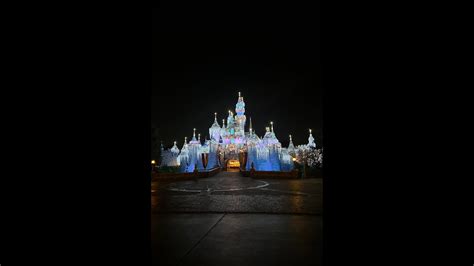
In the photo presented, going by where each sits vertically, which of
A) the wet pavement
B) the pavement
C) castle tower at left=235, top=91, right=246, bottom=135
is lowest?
the wet pavement

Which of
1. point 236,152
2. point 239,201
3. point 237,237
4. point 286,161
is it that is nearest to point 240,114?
point 236,152

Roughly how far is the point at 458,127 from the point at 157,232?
5.26 metres

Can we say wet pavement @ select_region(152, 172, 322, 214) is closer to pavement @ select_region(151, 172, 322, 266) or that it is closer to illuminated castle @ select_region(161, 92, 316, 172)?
pavement @ select_region(151, 172, 322, 266)

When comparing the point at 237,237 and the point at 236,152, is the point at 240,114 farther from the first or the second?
the point at 237,237

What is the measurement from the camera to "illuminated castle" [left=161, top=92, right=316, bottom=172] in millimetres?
34406

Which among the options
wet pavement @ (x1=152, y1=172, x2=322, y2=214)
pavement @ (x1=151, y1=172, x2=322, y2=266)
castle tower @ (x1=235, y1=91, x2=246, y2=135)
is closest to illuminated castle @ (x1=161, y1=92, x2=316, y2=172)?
castle tower @ (x1=235, y1=91, x2=246, y2=135)

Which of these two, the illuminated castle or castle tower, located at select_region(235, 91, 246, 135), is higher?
castle tower, located at select_region(235, 91, 246, 135)

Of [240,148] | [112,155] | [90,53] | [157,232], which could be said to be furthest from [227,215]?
[240,148]

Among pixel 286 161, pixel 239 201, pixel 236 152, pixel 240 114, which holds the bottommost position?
pixel 239 201

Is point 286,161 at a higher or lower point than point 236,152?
lower

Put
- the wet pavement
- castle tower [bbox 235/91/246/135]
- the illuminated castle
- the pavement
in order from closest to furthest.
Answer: the pavement → the wet pavement → the illuminated castle → castle tower [bbox 235/91/246/135]

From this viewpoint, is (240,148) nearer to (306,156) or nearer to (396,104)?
(306,156)

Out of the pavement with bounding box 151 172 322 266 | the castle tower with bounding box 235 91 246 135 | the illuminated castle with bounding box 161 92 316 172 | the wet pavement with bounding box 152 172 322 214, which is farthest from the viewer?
the castle tower with bounding box 235 91 246 135

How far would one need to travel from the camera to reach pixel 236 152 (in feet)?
144
